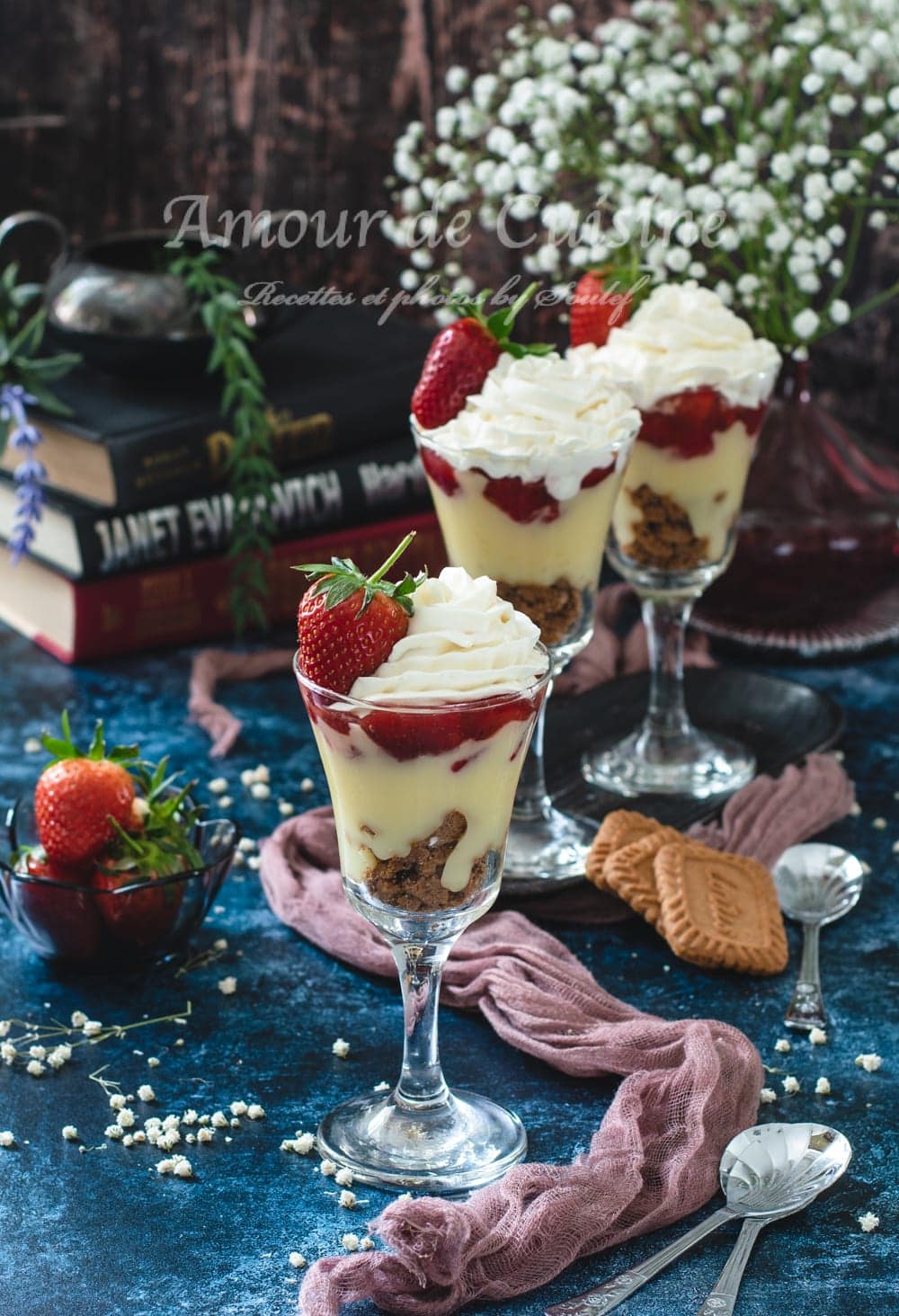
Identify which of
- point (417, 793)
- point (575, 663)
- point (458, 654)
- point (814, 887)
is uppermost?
point (458, 654)

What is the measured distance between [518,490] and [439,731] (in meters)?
0.54

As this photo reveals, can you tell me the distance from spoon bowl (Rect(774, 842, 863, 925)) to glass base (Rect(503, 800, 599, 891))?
0.23 metres

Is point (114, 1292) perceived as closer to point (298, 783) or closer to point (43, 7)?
point (298, 783)

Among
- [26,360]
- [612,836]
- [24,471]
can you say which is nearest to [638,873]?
[612,836]

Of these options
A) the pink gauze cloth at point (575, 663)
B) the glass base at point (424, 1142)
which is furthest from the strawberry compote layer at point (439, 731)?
the pink gauze cloth at point (575, 663)

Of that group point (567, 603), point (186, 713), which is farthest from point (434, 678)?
point (186, 713)

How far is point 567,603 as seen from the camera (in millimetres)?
1903

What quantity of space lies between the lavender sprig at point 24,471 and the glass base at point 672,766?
86 cm

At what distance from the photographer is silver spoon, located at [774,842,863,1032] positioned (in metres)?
1.75

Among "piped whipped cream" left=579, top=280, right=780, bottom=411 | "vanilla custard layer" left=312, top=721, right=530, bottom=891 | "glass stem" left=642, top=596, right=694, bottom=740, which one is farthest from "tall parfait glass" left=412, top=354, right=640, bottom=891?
"vanilla custard layer" left=312, top=721, right=530, bottom=891

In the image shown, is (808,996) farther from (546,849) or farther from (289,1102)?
(289,1102)

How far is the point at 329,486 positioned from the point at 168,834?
Result: 983mm

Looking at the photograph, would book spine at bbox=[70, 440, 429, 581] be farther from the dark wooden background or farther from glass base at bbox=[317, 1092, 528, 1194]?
glass base at bbox=[317, 1092, 528, 1194]

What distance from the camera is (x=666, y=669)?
89.1 inches
